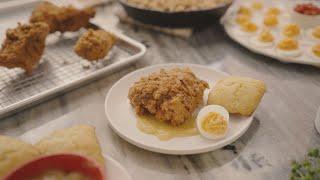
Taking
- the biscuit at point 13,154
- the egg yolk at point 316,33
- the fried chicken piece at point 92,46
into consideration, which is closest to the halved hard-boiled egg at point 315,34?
the egg yolk at point 316,33

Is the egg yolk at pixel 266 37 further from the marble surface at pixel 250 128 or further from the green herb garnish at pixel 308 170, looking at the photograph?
the green herb garnish at pixel 308 170

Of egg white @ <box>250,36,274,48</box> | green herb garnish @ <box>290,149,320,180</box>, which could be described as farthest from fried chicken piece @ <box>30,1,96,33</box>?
green herb garnish @ <box>290,149,320,180</box>

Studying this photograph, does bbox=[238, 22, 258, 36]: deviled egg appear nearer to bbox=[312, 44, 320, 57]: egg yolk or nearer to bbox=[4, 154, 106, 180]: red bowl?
bbox=[312, 44, 320, 57]: egg yolk

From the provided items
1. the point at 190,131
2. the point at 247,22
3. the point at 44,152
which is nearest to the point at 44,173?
the point at 44,152

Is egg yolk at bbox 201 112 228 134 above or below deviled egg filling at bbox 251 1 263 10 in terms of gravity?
above

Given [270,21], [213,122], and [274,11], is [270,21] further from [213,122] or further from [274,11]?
[213,122]

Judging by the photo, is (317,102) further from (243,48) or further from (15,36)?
(15,36)
